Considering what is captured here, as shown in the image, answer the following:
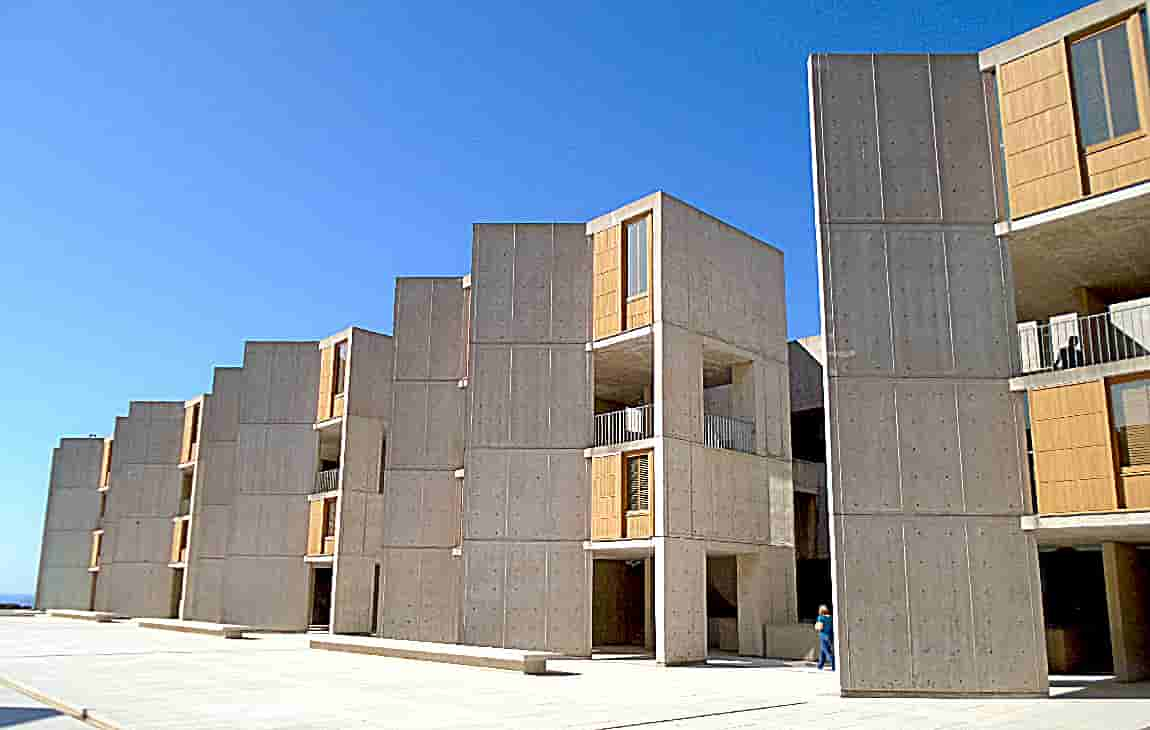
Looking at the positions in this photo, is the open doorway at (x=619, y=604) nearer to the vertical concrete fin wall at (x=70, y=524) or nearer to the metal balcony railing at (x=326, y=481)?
the metal balcony railing at (x=326, y=481)

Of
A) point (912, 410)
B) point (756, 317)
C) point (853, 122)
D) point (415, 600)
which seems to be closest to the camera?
point (912, 410)

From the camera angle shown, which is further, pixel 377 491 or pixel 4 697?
pixel 377 491

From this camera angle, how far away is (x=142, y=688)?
687 inches

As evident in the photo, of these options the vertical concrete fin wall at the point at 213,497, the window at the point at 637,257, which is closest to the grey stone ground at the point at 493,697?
the window at the point at 637,257

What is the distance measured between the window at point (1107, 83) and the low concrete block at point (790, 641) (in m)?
15.3

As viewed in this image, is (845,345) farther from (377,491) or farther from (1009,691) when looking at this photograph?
(377,491)

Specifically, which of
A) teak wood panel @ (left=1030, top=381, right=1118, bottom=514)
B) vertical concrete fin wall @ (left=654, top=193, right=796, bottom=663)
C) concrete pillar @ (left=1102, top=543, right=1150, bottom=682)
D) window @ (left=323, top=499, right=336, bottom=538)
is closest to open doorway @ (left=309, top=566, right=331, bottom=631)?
window @ (left=323, top=499, right=336, bottom=538)

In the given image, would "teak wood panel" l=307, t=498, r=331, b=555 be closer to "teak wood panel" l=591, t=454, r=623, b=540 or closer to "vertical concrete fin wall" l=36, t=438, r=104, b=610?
"teak wood panel" l=591, t=454, r=623, b=540

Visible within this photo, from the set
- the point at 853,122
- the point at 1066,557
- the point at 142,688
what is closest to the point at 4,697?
the point at 142,688

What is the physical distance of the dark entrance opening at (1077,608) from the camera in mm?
22422

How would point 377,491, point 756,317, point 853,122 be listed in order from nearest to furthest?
point 853,122 → point 756,317 → point 377,491

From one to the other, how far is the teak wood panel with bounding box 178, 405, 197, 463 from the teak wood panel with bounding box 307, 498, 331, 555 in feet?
51.5

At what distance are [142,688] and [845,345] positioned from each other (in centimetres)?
1479

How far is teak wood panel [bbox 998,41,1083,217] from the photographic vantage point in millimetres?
17641
